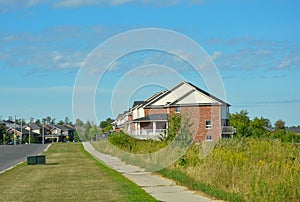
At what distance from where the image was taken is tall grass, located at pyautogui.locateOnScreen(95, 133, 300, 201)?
12688 mm

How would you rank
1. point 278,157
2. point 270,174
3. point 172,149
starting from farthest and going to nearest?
point 172,149 < point 278,157 < point 270,174

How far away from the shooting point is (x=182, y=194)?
16.3 meters

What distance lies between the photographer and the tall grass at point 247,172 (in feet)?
41.6

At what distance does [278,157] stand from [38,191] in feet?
27.1

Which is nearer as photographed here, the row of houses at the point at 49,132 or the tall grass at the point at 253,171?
the tall grass at the point at 253,171

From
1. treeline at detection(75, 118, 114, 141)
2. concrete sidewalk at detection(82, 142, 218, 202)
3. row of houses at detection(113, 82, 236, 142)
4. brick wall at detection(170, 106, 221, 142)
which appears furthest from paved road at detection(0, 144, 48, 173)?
brick wall at detection(170, 106, 221, 142)

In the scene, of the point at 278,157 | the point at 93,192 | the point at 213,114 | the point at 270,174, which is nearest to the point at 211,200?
the point at 270,174

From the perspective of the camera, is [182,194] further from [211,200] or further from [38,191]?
[38,191]

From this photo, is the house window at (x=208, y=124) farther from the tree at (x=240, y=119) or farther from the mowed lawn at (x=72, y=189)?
the mowed lawn at (x=72, y=189)

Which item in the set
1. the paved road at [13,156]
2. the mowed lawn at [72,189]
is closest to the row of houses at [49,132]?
the paved road at [13,156]

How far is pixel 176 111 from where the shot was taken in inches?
2203

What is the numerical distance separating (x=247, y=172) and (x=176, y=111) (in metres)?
40.5

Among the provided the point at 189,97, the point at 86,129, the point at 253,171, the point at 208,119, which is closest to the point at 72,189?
the point at 253,171

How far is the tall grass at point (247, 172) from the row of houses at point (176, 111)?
30.7 m
